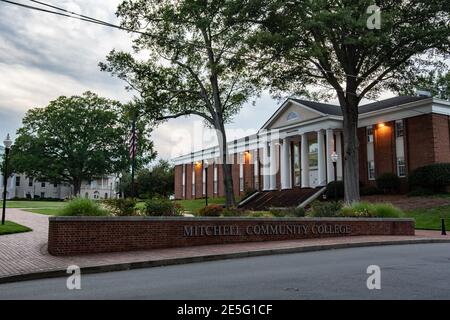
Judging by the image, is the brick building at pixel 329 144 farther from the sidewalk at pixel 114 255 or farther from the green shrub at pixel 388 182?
the sidewalk at pixel 114 255

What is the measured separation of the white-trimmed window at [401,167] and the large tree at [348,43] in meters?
9.14

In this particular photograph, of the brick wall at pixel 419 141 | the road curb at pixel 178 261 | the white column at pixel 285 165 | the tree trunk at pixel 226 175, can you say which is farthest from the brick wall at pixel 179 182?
the road curb at pixel 178 261

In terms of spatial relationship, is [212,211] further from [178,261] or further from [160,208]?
[178,261]

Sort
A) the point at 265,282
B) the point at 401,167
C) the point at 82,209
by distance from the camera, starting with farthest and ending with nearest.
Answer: the point at 401,167 < the point at 82,209 < the point at 265,282

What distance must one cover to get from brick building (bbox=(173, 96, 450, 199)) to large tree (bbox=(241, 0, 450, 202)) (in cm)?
765

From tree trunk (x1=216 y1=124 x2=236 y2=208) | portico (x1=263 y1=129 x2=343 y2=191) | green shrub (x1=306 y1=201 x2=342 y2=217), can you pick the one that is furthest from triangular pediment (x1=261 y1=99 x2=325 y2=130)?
green shrub (x1=306 y1=201 x2=342 y2=217)

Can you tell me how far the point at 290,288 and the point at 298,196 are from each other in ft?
111

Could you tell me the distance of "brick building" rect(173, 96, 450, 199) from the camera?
3638cm

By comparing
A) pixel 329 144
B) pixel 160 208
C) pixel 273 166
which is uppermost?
pixel 329 144

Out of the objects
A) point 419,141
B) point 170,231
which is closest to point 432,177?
point 419,141

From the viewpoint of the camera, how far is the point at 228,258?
13.7 meters

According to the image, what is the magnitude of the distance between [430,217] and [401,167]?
1127 cm

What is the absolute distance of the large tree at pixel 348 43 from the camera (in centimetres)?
2355

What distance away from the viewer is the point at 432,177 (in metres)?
33.6
